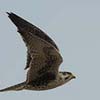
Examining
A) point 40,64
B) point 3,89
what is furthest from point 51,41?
point 3,89

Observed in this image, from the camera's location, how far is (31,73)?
11633 mm

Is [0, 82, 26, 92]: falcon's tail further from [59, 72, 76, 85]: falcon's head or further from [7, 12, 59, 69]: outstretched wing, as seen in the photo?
[7, 12, 59, 69]: outstretched wing

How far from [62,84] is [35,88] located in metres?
0.80

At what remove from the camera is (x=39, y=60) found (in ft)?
37.4

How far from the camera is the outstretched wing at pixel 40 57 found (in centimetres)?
1063

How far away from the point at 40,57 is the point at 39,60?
117mm

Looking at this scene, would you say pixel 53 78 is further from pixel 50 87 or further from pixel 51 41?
pixel 51 41

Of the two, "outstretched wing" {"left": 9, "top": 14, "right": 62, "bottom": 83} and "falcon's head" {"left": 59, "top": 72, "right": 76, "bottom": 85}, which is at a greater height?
"outstretched wing" {"left": 9, "top": 14, "right": 62, "bottom": 83}

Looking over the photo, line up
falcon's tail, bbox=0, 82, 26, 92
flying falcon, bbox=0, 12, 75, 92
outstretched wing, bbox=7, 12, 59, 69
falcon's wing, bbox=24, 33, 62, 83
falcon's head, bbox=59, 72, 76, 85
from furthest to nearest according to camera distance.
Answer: falcon's head, bbox=59, 72, 76, 85 < falcon's tail, bbox=0, 82, 26, 92 < falcon's wing, bbox=24, 33, 62, 83 < flying falcon, bbox=0, 12, 75, 92 < outstretched wing, bbox=7, 12, 59, 69

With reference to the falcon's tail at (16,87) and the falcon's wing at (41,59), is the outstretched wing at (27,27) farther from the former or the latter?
the falcon's tail at (16,87)

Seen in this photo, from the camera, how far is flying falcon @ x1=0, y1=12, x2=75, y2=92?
10555 millimetres

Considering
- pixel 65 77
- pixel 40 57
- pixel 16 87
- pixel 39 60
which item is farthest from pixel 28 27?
pixel 65 77

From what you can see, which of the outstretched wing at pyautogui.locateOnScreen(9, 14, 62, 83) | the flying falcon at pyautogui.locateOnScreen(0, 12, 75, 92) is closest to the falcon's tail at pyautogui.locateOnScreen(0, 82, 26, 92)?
the flying falcon at pyautogui.locateOnScreen(0, 12, 75, 92)

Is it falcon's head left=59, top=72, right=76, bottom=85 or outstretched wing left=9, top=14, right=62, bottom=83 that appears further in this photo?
Result: falcon's head left=59, top=72, right=76, bottom=85
